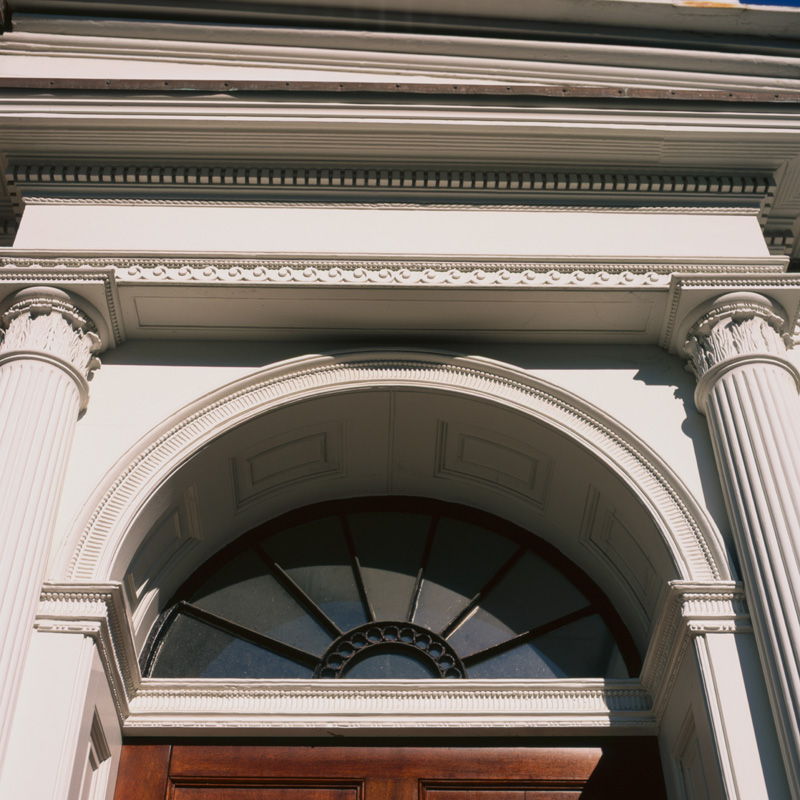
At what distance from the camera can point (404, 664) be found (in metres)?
7.02

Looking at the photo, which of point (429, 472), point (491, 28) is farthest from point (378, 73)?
point (429, 472)

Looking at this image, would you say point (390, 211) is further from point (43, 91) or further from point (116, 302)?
point (43, 91)

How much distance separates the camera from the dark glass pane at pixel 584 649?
7.06 meters

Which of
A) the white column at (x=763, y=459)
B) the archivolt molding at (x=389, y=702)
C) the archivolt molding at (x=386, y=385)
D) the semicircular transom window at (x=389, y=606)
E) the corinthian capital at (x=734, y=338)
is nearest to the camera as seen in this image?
the white column at (x=763, y=459)

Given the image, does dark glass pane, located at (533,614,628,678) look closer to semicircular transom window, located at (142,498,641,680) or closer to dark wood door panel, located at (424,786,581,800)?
semicircular transom window, located at (142,498,641,680)

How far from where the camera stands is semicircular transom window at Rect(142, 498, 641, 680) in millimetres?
7059

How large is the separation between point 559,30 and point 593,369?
2.79m

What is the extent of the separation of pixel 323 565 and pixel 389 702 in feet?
4.59

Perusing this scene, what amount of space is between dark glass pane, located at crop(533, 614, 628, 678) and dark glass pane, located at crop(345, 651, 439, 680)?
81 cm

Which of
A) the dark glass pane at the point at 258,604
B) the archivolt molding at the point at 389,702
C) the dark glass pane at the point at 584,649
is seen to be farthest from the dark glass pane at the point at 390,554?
the dark glass pane at the point at 584,649

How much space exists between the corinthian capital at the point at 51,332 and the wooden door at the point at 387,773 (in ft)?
7.70

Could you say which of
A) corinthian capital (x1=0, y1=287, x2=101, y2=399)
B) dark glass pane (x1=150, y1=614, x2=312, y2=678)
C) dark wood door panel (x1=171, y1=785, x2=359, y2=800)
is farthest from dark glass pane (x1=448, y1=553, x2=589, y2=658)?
corinthian capital (x1=0, y1=287, x2=101, y2=399)

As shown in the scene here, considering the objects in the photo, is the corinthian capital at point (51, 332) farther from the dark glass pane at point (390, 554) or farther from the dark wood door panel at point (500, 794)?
the dark wood door panel at point (500, 794)

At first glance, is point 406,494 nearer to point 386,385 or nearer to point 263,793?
point 386,385
